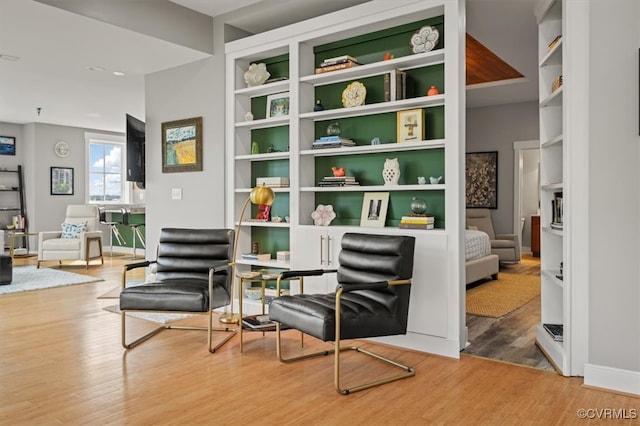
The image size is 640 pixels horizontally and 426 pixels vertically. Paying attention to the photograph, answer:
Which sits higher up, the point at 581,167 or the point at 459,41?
the point at 459,41

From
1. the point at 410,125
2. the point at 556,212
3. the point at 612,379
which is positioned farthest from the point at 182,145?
the point at 612,379

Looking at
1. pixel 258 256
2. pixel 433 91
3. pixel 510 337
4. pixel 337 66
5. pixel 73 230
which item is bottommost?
pixel 510 337

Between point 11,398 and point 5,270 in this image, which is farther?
point 5,270

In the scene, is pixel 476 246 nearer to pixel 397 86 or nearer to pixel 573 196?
pixel 397 86

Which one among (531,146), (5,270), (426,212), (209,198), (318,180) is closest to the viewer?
(426,212)

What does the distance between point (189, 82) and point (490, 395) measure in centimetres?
412

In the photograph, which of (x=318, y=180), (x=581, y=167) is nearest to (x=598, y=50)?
(x=581, y=167)

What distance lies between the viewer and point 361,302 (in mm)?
3189

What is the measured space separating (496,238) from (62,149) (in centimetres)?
868

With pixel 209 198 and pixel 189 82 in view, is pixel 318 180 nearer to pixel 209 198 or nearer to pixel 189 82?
pixel 209 198

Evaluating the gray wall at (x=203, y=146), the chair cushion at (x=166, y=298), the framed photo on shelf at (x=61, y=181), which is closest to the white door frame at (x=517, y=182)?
the gray wall at (x=203, y=146)

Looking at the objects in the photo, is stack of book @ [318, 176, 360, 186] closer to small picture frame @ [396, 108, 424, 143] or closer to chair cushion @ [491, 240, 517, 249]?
small picture frame @ [396, 108, 424, 143]

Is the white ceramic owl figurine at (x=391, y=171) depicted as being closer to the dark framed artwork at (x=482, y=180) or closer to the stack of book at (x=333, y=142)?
the stack of book at (x=333, y=142)

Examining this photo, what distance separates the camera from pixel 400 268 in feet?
10.5
